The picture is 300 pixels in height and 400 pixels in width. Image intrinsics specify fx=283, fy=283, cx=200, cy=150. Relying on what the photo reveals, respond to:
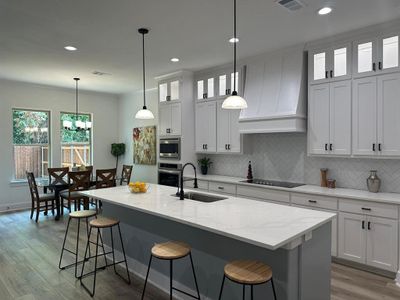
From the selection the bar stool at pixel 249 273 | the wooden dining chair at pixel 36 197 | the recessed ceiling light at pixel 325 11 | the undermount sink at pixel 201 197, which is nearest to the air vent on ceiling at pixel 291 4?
the recessed ceiling light at pixel 325 11

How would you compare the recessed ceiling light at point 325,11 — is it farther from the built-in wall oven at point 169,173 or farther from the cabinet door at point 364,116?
the built-in wall oven at point 169,173

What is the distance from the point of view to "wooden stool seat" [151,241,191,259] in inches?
89.5

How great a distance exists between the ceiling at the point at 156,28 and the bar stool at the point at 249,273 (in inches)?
95.9

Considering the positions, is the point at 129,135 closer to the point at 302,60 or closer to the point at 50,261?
the point at 50,261

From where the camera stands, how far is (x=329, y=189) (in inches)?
154

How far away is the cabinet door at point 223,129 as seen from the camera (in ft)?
16.8

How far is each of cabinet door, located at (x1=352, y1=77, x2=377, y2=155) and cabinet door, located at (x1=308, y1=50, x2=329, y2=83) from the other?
1.60 feet

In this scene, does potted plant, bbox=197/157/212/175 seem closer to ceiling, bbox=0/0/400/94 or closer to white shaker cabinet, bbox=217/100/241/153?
white shaker cabinet, bbox=217/100/241/153

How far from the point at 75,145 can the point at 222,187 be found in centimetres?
466

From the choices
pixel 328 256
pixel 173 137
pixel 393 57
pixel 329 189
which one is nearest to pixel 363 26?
pixel 393 57

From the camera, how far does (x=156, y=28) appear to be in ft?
11.4

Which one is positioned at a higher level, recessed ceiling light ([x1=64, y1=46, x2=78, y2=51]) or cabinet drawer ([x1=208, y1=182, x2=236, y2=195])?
recessed ceiling light ([x1=64, y1=46, x2=78, y2=51])

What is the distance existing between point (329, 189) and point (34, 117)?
6.65 m

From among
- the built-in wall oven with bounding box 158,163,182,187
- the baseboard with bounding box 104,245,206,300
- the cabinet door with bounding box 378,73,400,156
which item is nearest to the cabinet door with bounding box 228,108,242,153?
the built-in wall oven with bounding box 158,163,182,187
